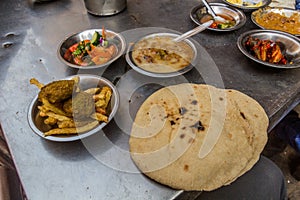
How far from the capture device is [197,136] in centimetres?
133

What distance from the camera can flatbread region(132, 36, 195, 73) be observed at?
1778mm

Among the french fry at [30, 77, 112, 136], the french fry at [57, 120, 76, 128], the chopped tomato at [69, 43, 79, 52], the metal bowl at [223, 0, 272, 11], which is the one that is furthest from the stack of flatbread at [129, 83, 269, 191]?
the metal bowl at [223, 0, 272, 11]

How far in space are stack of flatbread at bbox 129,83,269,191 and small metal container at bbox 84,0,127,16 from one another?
3.83 feet

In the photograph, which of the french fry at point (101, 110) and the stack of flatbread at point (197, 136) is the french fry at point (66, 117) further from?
the stack of flatbread at point (197, 136)

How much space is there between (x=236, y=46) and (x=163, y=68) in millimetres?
691

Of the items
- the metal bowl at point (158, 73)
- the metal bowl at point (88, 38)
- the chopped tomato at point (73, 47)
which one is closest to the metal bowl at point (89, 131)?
the metal bowl at point (88, 38)

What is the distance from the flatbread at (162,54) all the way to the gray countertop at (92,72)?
4.0 inches

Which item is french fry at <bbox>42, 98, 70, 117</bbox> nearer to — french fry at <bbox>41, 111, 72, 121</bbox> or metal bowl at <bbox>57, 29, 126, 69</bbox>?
french fry at <bbox>41, 111, 72, 121</bbox>

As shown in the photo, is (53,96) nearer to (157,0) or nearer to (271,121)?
(271,121)

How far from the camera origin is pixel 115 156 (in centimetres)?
135

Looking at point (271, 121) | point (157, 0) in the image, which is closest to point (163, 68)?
point (271, 121)

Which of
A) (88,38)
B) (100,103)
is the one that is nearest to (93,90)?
(100,103)

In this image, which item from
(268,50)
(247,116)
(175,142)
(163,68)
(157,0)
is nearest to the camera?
(175,142)

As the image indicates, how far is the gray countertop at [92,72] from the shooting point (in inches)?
48.9
